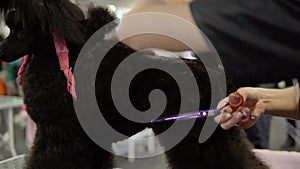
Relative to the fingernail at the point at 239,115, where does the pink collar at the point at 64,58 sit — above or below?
above

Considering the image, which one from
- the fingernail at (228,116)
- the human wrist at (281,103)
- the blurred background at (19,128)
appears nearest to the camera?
the fingernail at (228,116)

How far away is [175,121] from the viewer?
2.38ft

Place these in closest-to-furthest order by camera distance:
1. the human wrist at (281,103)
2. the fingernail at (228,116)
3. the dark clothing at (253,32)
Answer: the dark clothing at (253,32) → the fingernail at (228,116) → the human wrist at (281,103)

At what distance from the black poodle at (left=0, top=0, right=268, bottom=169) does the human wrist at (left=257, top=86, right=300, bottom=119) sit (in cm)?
11

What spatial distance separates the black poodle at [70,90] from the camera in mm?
707

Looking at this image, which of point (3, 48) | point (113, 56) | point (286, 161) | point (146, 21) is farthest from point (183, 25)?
point (286, 161)

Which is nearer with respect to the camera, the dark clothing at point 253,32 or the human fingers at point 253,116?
the dark clothing at point 253,32

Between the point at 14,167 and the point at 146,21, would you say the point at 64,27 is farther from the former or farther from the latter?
the point at 14,167

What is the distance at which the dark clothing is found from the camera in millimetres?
Answer: 362

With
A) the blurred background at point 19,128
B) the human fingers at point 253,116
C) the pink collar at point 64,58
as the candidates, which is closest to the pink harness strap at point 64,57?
the pink collar at point 64,58

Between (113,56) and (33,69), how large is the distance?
0.15m

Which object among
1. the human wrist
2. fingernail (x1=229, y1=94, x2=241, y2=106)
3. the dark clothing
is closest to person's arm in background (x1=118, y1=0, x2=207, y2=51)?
the dark clothing

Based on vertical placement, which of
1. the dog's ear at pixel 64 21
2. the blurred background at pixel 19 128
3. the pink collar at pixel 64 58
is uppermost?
the dog's ear at pixel 64 21

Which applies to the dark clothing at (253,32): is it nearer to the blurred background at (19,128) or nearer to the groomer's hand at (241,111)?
the groomer's hand at (241,111)
